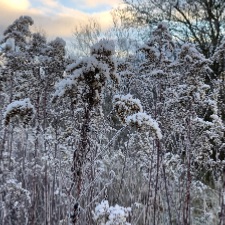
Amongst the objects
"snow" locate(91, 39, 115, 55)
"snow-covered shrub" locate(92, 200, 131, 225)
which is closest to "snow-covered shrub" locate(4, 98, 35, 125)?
"snow" locate(91, 39, 115, 55)

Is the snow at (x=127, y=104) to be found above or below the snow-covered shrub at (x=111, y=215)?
above

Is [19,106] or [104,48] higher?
[104,48]

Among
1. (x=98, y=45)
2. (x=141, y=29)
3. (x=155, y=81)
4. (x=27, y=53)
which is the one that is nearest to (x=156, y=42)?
(x=155, y=81)

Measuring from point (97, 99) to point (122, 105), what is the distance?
16 cm

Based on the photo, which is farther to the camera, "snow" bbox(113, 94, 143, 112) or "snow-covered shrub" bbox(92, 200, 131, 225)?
"snow" bbox(113, 94, 143, 112)

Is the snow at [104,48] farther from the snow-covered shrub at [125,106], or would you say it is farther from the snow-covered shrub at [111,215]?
the snow-covered shrub at [111,215]

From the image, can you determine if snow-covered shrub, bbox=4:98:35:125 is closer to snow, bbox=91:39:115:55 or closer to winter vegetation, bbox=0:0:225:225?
winter vegetation, bbox=0:0:225:225

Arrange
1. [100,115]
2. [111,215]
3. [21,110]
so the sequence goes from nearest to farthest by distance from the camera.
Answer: [111,215] → [21,110] → [100,115]

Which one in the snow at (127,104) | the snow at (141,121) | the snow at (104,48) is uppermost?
the snow at (104,48)

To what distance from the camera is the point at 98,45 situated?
89.1 inches

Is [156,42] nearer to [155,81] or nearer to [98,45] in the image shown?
[155,81]

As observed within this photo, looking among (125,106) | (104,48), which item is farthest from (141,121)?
(104,48)

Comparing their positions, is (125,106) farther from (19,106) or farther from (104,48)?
(19,106)

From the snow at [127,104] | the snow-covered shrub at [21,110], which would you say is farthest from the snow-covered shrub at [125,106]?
the snow-covered shrub at [21,110]
